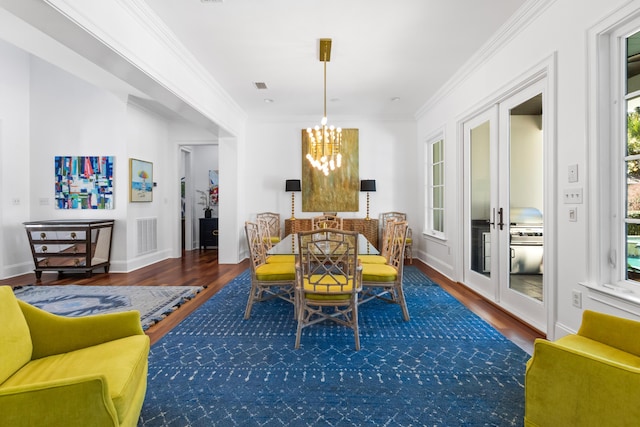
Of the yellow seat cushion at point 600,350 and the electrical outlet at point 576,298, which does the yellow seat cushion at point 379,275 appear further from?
the yellow seat cushion at point 600,350

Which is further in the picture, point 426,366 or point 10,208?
point 10,208

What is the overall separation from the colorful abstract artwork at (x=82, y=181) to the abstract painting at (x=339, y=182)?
3.38 metres

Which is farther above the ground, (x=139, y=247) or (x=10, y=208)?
(x=10, y=208)

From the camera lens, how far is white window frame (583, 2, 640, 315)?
2043 millimetres

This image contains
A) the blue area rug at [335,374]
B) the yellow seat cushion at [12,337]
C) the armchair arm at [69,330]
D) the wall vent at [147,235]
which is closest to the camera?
the yellow seat cushion at [12,337]

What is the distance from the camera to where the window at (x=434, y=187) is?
525 centimetres

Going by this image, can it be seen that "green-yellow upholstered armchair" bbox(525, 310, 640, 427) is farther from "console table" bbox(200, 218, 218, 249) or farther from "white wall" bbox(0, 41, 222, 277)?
"console table" bbox(200, 218, 218, 249)

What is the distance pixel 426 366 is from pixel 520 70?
274cm

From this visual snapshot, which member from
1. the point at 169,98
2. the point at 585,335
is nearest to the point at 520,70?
the point at 585,335

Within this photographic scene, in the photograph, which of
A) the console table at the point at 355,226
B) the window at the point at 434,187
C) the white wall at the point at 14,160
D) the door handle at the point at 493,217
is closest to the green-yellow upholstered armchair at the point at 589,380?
the door handle at the point at 493,217

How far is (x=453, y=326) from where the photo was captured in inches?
112

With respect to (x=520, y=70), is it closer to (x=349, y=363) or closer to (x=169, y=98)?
(x=349, y=363)

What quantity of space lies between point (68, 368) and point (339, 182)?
5271 millimetres

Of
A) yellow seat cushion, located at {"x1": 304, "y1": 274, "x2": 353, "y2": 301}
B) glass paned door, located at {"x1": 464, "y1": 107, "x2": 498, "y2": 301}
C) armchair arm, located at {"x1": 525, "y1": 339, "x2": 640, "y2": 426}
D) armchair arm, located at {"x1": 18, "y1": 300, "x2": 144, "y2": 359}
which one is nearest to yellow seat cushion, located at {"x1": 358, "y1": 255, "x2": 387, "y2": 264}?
yellow seat cushion, located at {"x1": 304, "y1": 274, "x2": 353, "y2": 301}
